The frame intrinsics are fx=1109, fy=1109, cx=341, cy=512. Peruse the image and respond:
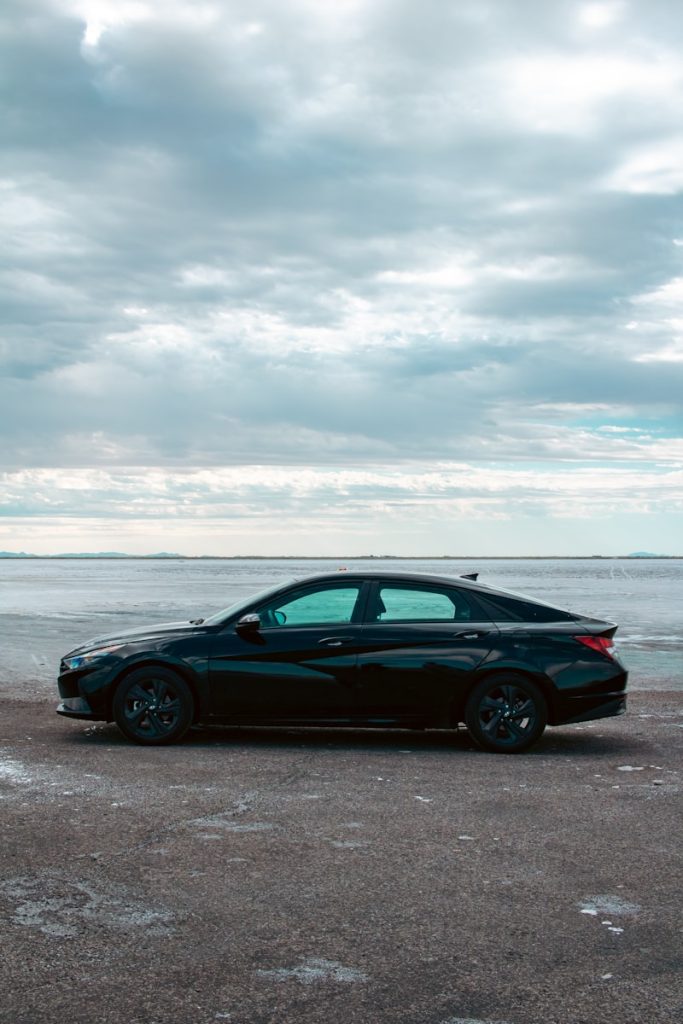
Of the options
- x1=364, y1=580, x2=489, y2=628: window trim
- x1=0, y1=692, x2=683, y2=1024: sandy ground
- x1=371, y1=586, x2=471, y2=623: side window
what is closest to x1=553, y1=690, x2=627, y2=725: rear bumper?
x1=0, y1=692, x2=683, y2=1024: sandy ground

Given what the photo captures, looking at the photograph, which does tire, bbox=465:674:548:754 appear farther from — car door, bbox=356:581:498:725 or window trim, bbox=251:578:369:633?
window trim, bbox=251:578:369:633

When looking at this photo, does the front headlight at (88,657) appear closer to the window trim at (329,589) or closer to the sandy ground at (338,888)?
the sandy ground at (338,888)

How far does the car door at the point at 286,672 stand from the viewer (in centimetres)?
953

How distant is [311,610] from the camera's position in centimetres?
988

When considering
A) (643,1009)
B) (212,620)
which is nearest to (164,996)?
(643,1009)

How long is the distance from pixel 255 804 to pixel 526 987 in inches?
132

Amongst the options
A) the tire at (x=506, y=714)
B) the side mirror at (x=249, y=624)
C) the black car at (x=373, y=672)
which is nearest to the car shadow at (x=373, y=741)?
the tire at (x=506, y=714)

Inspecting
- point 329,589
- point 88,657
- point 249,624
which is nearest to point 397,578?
point 329,589

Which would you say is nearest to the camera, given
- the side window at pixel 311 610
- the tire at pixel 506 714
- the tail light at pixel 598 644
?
the tire at pixel 506 714

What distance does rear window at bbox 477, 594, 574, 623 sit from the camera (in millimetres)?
9750

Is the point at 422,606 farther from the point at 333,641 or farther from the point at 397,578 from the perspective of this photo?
the point at 333,641

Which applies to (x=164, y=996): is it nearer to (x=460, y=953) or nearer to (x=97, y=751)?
(x=460, y=953)

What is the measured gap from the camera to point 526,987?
4164mm

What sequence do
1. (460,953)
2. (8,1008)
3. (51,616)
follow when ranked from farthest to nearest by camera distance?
(51,616), (460,953), (8,1008)
